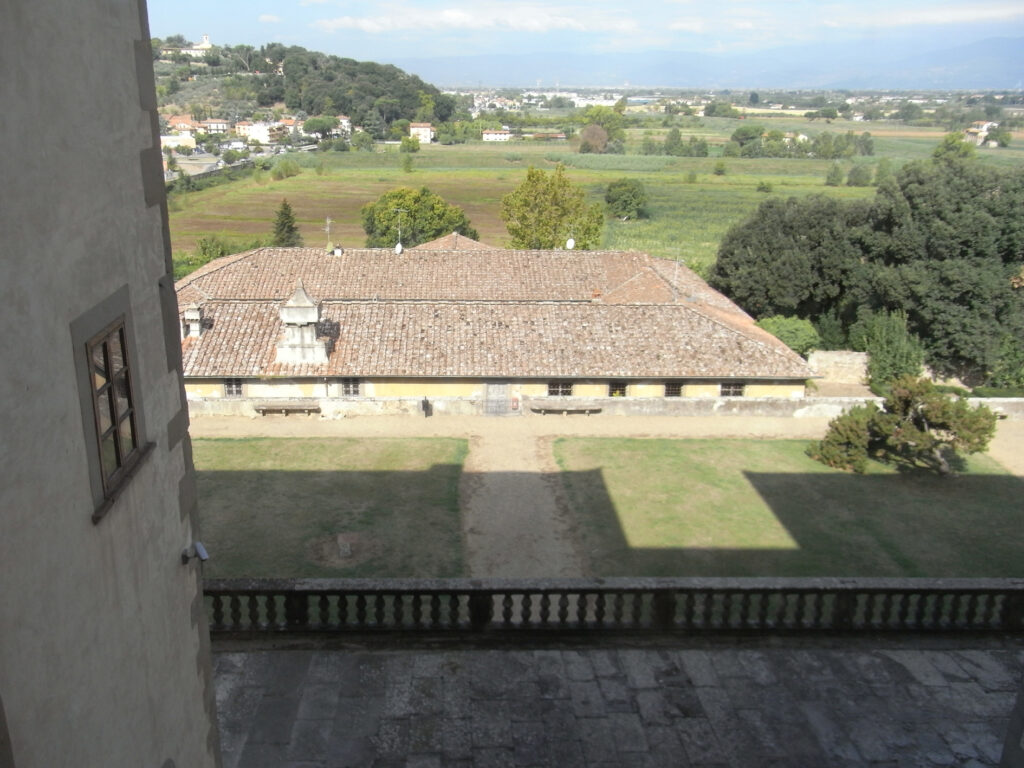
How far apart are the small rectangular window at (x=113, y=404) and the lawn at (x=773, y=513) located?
39.7 feet

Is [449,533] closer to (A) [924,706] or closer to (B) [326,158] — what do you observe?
(A) [924,706]

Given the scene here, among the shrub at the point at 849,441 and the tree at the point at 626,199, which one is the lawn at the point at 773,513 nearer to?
the shrub at the point at 849,441

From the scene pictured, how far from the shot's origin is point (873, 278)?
3188cm

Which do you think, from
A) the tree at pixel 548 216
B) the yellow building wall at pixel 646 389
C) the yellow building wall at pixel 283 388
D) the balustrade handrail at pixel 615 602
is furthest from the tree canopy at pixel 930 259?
the balustrade handrail at pixel 615 602

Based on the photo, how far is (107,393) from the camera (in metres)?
4.41

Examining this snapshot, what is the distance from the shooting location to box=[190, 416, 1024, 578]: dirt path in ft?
53.9

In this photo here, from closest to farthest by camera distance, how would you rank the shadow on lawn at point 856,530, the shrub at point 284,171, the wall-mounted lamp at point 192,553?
1. the wall-mounted lamp at point 192,553
2. the shadow on lawn at point 856,530
3. the shrub at point 284,171

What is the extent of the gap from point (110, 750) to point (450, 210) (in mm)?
52909

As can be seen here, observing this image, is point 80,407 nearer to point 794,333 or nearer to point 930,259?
point 794,333

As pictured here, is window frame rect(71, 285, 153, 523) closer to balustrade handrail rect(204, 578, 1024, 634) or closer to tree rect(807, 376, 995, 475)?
balustrade handrail rect(204, 578, 1024, 634)

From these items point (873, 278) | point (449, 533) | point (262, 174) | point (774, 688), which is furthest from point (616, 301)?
point (262, 174)

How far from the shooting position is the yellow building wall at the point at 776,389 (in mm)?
25047

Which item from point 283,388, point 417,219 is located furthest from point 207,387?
point 417,219

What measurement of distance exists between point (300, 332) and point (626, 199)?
6078 centimetres
